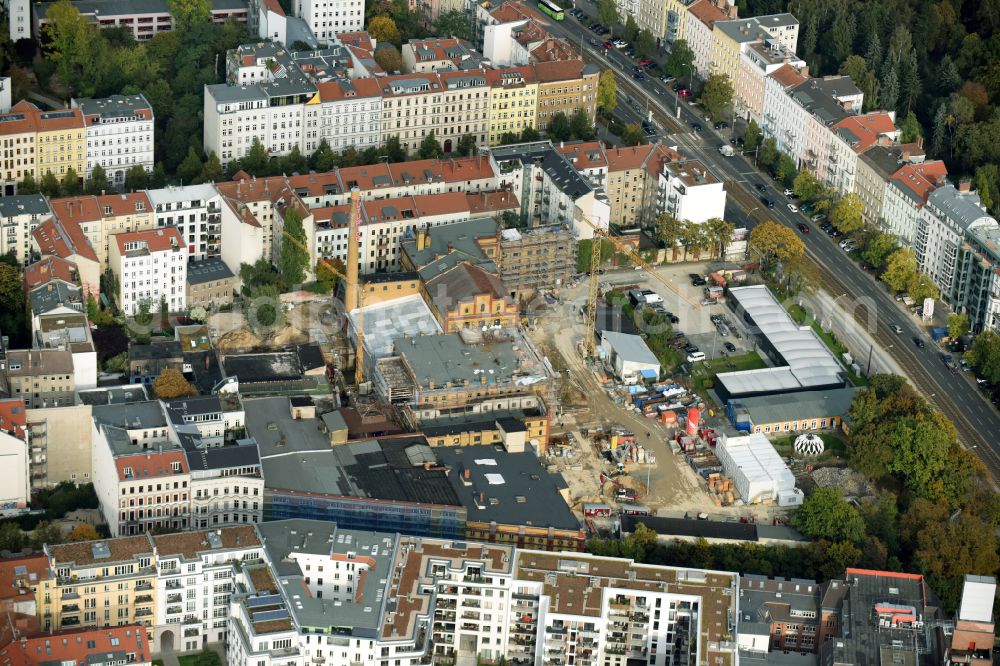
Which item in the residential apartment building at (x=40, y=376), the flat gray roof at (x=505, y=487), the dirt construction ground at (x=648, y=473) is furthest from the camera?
the dirt construction ground at (x=648, y=473)

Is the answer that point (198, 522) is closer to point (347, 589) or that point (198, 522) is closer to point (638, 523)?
→ point (347, 589)

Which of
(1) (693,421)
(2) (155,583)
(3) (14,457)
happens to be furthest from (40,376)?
(1) (693,421)

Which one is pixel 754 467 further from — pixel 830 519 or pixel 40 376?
pixel 40 376

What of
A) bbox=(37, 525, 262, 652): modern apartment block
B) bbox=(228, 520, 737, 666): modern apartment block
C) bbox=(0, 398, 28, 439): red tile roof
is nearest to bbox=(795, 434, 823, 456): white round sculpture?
bbox=(228, 520, 737, 666): modern apartment block

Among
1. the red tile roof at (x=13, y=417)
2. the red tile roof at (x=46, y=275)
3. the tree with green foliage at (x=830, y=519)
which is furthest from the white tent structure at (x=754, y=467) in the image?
the red tile roof at (x=46, y=275)

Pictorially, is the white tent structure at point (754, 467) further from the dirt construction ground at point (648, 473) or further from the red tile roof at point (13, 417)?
the red tile roof at point (13, 417)
